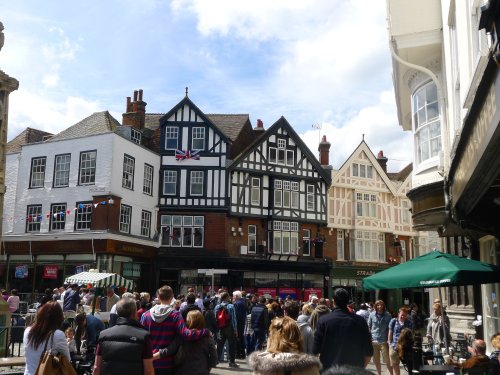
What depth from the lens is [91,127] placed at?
3256cm

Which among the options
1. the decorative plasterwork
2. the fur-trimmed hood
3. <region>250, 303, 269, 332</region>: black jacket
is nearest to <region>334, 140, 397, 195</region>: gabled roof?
the decorative plasterwork

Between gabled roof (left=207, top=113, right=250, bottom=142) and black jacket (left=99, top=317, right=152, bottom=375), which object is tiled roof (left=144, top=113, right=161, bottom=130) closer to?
gabled roof (left=207, top=113, right=250, bottom=142)

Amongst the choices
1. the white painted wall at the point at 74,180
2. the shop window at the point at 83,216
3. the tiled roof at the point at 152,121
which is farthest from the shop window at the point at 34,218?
the tiled roof at the point at 152,121

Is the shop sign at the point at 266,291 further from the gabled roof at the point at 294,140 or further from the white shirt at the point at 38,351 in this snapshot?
the white shirt at the point at 38,351

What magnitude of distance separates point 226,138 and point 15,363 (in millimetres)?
25596

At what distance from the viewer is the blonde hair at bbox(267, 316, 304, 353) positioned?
4130 millimetres

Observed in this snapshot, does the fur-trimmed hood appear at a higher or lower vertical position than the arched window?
lower

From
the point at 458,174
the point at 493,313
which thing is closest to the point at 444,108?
the point at 458,174

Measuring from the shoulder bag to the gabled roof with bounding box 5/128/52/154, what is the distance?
31.7 m

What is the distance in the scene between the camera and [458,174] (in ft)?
26.5

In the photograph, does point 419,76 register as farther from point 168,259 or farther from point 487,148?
point 168,259

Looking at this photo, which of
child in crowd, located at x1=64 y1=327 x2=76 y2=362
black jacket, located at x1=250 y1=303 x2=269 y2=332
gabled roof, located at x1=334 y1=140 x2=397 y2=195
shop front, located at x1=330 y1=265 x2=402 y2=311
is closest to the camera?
child in crowd, located at x1=64 y1=327 x2=76 y2=362

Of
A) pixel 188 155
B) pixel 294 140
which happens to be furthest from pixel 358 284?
pixel 188 155

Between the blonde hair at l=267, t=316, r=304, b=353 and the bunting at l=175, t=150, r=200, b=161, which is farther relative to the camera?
the bunting at l=175, t=150, r=200, b=161
